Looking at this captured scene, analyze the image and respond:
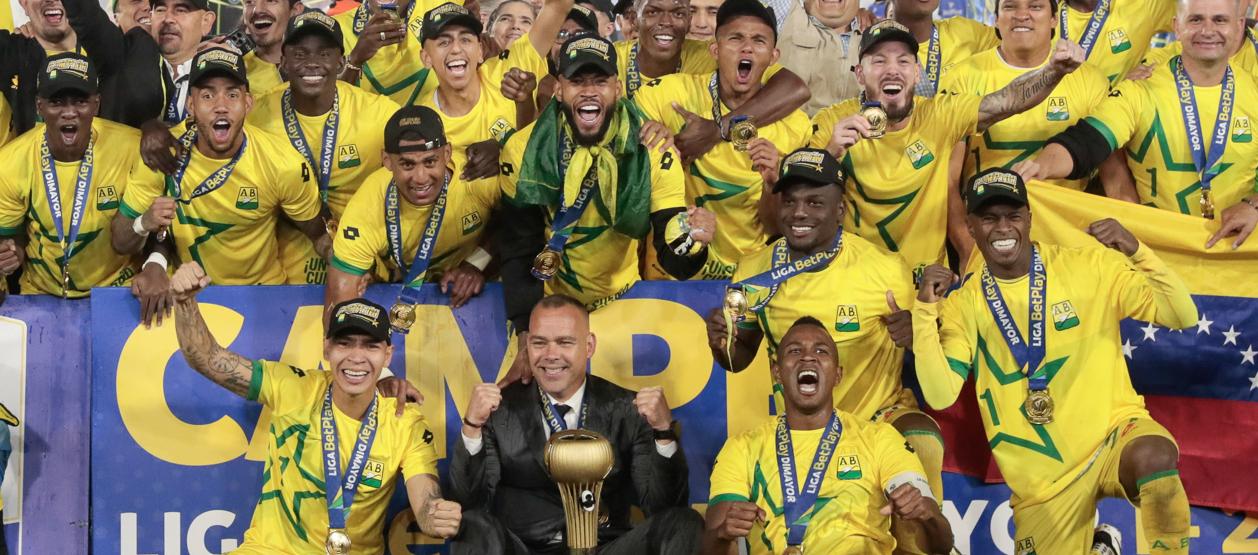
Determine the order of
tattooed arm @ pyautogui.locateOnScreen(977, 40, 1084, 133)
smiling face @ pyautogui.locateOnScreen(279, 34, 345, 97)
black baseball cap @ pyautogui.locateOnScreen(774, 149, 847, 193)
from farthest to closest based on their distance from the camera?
1. smiling face @ pyautogui.locateOnScreen(279, 34, 345, 97)
2. tattooed arm @ pyautogui.locateOnScreen(977, 40, 1084, 133)
3. black baseball cap @ pyautogui.locateOnScreen(774, 149, 847, 193)

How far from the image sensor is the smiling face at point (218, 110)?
32.1 ft

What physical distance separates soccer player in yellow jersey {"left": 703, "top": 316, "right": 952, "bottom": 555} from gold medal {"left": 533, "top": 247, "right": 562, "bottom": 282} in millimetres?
1354

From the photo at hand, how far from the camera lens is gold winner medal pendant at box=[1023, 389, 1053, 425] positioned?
8.60m

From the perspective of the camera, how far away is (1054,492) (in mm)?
8609

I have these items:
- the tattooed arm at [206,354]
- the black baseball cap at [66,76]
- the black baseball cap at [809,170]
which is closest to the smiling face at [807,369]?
the black baseball cap at [809,170]

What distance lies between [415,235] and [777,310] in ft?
6.44

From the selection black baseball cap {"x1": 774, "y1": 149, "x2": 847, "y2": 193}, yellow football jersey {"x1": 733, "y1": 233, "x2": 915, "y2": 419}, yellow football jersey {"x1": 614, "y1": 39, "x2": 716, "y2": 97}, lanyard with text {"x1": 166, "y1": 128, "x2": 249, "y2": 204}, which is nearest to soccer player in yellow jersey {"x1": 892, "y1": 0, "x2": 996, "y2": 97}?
yellow football jersey {"x1": 614, "y1": 39, "x2": 716, "y2": 97}

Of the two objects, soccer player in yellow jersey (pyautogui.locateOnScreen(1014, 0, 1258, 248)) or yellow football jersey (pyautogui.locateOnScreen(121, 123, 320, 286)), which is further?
yellow football jersey (pyautogui.locateOnScreen(121, 123, 320, 286))

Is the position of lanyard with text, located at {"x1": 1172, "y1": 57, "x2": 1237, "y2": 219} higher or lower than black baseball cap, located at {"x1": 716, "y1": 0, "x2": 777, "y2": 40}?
lower

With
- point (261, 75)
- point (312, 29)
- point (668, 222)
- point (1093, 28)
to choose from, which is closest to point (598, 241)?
point (668, 222)

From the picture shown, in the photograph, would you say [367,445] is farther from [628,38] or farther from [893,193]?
[628,38]

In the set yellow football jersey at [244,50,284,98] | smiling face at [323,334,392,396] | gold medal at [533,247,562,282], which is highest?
yellow football jersey at [244,50,284,98]

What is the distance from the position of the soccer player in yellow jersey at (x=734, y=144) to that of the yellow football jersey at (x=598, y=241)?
0.89ft

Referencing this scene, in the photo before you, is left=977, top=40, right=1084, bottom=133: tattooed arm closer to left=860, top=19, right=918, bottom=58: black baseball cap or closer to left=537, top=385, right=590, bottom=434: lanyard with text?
left=860, top=19, right=918, bottom=58: black baseball cap
